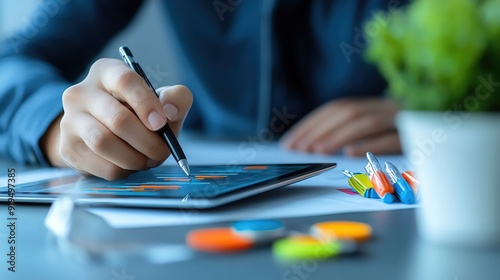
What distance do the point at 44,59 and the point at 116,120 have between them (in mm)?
557

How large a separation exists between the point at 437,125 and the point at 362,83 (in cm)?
102

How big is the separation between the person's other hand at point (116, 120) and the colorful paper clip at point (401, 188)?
8.2 inches

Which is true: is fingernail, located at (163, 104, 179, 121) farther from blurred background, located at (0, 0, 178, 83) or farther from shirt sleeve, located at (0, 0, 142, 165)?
blurred background, located at (0, 0, 178, 83)

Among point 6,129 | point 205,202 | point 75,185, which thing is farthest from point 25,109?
point 205,202

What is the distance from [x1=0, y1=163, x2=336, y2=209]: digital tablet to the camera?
1.37 feet

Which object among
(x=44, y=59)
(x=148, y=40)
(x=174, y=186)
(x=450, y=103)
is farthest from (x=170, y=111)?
(x=148, y=40)

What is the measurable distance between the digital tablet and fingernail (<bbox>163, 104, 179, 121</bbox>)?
0.05 m

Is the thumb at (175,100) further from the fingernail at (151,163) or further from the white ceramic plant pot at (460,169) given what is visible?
the white ceramic plant pot at (460,169)

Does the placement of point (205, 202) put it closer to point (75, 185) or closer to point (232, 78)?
point (75, 185)
